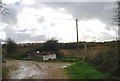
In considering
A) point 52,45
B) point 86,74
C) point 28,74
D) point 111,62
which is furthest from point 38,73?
point 52,45

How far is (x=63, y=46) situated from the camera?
245 feet

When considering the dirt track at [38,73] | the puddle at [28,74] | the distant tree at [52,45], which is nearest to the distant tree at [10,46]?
the distant tree at [52,45]

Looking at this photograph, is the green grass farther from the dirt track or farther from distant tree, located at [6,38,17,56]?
distant tree, located at [6,38,17,56]

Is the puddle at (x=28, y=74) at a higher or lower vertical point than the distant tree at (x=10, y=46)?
lower

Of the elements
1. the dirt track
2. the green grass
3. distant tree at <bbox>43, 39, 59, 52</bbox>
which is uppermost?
distant tree at <bbox>43, 39, 59, 52</bbox>

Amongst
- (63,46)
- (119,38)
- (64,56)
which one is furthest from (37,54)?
(119,38)

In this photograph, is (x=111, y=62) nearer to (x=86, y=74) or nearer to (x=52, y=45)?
(x=86, y=74)

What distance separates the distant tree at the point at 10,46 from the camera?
69.1 m

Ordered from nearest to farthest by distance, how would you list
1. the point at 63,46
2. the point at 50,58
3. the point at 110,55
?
the point at 110,55
the point at 50,58
the point at 63,46

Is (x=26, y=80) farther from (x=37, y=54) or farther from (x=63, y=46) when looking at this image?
(x=63, y=46)

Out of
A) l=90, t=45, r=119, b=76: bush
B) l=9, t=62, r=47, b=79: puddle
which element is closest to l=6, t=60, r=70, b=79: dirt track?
l=9, t=62, r=47, b=79: puddle

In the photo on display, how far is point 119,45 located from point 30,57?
134 feet

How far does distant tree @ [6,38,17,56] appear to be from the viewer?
69062mm

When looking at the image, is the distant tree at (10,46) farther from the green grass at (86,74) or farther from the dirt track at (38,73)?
the green grass at (86,74)
